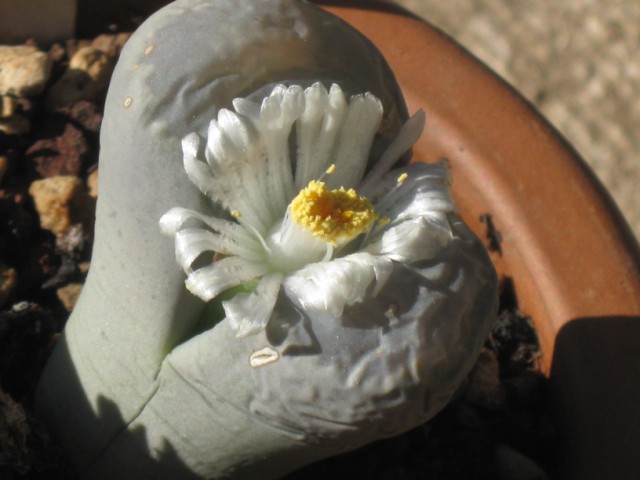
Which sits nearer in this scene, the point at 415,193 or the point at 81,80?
the point at 415,193

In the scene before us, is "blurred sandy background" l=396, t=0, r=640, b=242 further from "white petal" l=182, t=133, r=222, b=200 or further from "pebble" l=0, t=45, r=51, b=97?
"white petal" l=182, t=133, r=222, b=200

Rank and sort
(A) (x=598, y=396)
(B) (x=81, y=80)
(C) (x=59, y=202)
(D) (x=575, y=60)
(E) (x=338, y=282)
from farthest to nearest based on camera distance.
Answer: (D) (x=575, y=60) → (B) (x=81, y=80) → (C) (x=59, y=202) → (A) (x=598, y=396) → (E) (x=338, y=282)

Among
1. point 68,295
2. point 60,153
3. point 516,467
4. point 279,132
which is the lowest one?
point 516,467

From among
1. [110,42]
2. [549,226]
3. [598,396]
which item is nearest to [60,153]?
[110,42]

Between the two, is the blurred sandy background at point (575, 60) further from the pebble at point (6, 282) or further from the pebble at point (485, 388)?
the pebble at point (6, 282)

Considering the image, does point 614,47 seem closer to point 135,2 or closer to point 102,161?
point 135,2

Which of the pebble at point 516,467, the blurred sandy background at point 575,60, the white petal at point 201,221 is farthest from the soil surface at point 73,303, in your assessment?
the blurred sandy background at point 575,60

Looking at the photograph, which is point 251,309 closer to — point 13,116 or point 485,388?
point 485,388
